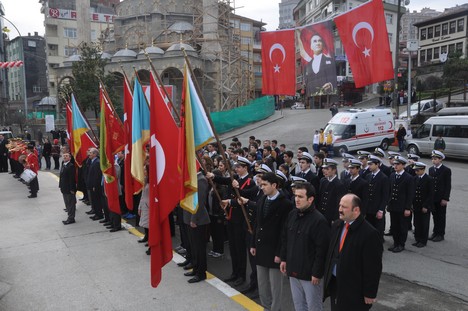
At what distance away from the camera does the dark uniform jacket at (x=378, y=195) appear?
7.32 meters

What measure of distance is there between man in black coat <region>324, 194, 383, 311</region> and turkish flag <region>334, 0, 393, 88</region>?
4.52 meters

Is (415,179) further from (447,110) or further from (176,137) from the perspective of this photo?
(447,110)

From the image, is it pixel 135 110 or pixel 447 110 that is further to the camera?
pixel 447 110

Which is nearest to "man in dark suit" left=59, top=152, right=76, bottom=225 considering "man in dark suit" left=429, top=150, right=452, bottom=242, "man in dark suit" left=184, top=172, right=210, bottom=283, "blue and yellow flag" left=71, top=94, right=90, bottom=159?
"blue and yellow flag" left=71, top=94, right=90, bottom=159

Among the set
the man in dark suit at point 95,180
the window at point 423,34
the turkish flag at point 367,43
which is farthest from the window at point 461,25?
the man in dark suit at point 95,180

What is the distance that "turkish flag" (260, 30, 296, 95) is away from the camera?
9.37 m

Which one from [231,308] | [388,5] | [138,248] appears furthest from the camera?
[388,5]

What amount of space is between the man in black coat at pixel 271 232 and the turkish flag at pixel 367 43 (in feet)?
13.0

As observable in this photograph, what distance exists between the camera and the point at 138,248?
786cm

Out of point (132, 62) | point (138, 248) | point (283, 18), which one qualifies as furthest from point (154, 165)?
point (283, 18)

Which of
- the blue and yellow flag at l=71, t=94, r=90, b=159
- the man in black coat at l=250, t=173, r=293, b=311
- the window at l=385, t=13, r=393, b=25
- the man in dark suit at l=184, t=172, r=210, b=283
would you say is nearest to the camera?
the man in black coat at l=250, t=173, r=293, b=311

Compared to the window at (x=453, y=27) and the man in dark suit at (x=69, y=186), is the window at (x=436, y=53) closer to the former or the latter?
Result: the window at (x=453, y=27)

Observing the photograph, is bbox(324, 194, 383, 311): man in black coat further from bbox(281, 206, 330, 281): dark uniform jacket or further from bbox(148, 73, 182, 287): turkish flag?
bbox(148, 73, 182, 287): turkish flag

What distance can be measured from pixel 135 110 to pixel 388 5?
188 feet
